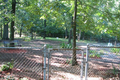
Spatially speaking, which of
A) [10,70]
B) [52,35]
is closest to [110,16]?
[10,70]

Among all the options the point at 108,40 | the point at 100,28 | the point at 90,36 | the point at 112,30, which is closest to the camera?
the point at 112,30

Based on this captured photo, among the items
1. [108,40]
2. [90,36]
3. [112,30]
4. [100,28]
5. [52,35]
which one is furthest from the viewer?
[52,35]

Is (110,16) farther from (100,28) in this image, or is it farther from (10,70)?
(10,70)

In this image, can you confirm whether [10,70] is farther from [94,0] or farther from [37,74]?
[94,0]

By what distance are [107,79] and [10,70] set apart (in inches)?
153

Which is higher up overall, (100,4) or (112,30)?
(100,4)

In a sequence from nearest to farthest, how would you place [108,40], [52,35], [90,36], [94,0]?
1. [94,0]
2. [108,40]
3. [90,36]
4. [52,35]

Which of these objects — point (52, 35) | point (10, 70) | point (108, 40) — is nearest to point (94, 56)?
point (10, 70)

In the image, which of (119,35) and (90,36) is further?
(90,36)

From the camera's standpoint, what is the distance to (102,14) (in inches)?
222

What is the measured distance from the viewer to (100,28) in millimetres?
5457

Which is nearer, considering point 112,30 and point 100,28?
point 112,30

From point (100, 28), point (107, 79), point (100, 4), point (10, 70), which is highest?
point (100, 4)

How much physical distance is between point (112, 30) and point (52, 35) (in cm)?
2820
